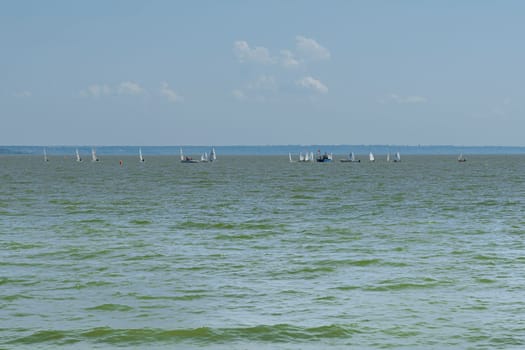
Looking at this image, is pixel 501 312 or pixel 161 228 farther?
pixel 161 228

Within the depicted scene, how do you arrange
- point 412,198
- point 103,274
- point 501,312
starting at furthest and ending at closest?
point 412,198, point 103,274, point 501,312

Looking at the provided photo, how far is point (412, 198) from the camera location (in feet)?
255

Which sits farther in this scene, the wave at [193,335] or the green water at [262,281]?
the green water at [262,281]

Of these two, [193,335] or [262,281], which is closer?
[193,335]

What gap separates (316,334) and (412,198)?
58026 mm

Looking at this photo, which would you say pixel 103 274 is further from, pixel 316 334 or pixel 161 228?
pixel 161 228

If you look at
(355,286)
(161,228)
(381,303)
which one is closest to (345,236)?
(161,228)

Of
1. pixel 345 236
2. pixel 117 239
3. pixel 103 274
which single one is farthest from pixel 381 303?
pixel 117 239

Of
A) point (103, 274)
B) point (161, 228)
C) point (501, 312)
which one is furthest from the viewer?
point (161, 228)

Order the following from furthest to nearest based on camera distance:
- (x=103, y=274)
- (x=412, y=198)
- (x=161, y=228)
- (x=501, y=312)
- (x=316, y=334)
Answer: (x=412, y=198), (x=161, y=228), (x=103, y=274), (x=501, y=312), (x=316, y=334)

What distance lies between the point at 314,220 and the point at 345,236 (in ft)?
34.3

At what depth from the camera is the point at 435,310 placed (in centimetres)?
2394

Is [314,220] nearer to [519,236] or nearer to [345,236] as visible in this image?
[345,236]

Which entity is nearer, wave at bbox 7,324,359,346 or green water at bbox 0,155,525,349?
wave at bbox 7,324,359,346
